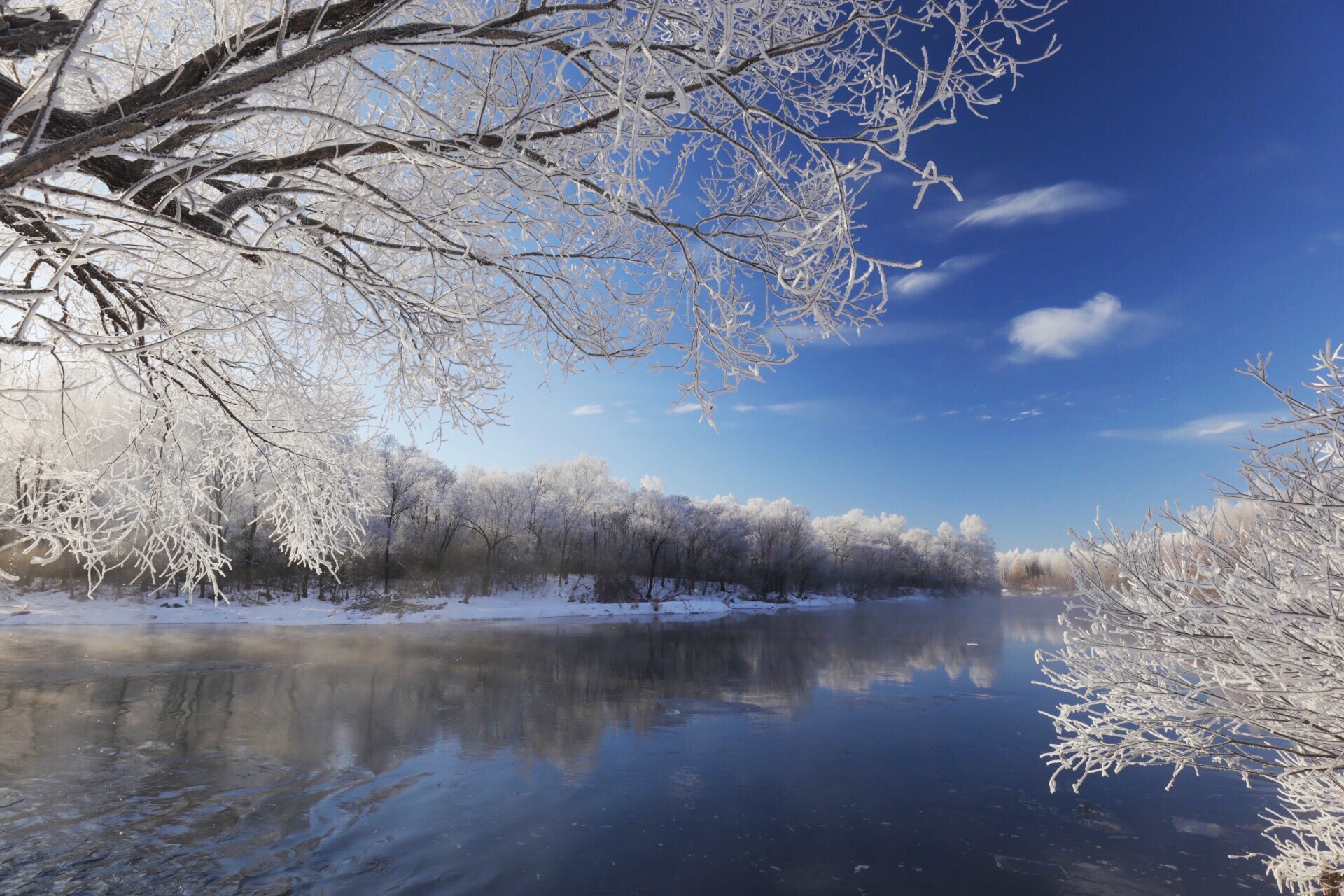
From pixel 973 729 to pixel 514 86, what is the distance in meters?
12.0

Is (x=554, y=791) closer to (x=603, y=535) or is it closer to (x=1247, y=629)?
(x=1247, y=629)

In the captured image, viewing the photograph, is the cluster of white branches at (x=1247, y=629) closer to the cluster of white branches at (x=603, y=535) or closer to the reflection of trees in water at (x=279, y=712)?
the reflection of trees in water at (x=279, y=712)

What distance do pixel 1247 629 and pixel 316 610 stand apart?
30169mm

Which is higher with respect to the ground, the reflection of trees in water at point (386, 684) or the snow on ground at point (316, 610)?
the reflection of trees in water at point (386, 684)

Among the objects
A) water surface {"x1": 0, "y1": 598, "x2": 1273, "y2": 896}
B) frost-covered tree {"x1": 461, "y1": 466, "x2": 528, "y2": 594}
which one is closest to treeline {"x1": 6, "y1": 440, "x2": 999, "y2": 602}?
frost-covered tree {"x1": 461, "y1": 466, "x2": 528, "y2": 594}

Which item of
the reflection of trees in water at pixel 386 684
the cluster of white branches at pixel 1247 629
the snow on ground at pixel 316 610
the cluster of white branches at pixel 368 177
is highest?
the cluster of white branches at pixel 368 177

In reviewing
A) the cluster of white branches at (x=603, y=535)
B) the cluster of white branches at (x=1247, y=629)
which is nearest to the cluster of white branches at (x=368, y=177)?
the cluster of white branches at (x=1247, y=629)

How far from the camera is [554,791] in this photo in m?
7.73

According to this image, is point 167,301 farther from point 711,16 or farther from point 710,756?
point 710,756

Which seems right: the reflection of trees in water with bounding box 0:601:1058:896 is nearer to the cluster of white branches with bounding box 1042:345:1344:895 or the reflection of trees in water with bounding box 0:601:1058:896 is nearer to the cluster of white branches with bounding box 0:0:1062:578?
the cluster of white branches with bounding box 0:0:1062:578

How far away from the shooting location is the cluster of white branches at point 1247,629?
3.60 metres

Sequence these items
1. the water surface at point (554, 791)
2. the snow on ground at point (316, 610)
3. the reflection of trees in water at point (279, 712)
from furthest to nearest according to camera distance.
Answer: the snow on ground at point (316, 610), the reflection of trees in water at point (279, 712), the water surface at point (554, 791)

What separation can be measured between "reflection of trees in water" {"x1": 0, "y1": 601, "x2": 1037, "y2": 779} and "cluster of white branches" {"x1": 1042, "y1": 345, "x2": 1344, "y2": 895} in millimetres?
6563

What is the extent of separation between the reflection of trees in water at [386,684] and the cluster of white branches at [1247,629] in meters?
6.56
